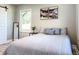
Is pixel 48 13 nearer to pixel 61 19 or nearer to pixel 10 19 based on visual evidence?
pixel 61 19

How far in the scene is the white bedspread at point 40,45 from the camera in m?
0.78

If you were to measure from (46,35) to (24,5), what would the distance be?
31 centimetres

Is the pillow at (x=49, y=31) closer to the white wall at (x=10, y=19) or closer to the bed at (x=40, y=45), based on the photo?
the bed at (x=40, y=45)

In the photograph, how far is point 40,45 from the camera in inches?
30.7

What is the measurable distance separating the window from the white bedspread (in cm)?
8

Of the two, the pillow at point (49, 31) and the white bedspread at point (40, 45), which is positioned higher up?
the pillow at point (49, 31)

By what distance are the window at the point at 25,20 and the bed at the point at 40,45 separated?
0.08 m

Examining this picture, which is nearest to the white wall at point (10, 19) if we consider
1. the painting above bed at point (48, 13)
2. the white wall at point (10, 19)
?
the white wall at point (10, 19)

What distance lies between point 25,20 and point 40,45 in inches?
9.6

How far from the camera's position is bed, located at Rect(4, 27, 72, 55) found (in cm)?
78

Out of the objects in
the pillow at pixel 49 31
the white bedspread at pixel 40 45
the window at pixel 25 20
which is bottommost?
the white bedspread at pixel 40 45

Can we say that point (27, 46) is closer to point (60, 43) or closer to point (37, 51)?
point (37, 51)
